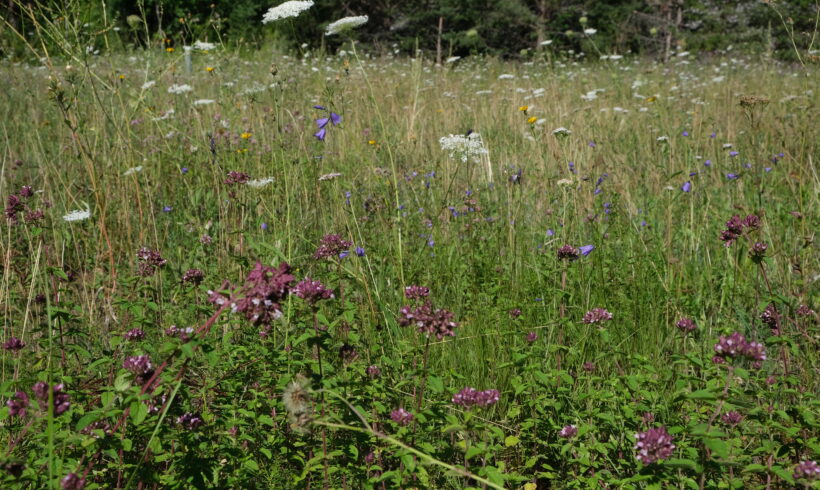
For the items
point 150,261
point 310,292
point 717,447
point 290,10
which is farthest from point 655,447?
point 290,10

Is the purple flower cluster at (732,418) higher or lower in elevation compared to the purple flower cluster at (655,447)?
lower

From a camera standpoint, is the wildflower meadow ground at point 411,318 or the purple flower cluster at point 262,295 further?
the wildflower meadow ground at point 411,318

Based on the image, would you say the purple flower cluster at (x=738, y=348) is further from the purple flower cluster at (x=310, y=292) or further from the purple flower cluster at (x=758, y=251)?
the purple flower cluster at (x=310, y=292)

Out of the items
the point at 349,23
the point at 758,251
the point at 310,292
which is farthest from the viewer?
the point at 349,23

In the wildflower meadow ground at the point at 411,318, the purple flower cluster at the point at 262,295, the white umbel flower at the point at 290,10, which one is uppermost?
the white umbel flower at the point at 290,10

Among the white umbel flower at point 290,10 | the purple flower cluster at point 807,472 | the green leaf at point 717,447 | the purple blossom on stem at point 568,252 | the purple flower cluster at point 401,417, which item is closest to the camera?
the green leaf at point 717,447

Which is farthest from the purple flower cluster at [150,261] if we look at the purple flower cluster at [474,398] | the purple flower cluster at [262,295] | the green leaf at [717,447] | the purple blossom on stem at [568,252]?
the green leaf at [717,447]

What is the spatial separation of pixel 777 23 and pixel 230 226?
787 inches

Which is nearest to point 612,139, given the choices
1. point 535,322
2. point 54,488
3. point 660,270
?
point 660,270

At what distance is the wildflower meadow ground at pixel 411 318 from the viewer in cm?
151

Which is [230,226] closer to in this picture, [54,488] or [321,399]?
[321,399]

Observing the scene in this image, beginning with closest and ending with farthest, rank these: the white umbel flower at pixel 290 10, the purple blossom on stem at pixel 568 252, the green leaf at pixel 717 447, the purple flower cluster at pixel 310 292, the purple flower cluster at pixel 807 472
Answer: the green leaf at pixel 717 447
the purple flower cluster at pixel 807 472
the purple flower cluster at pixel 310 292
the purple blossom on stem at pixel 568 252
the white umbel flower at pixel 290 10

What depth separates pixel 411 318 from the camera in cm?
155

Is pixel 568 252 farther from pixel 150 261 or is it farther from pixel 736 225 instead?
pixel 150 261
